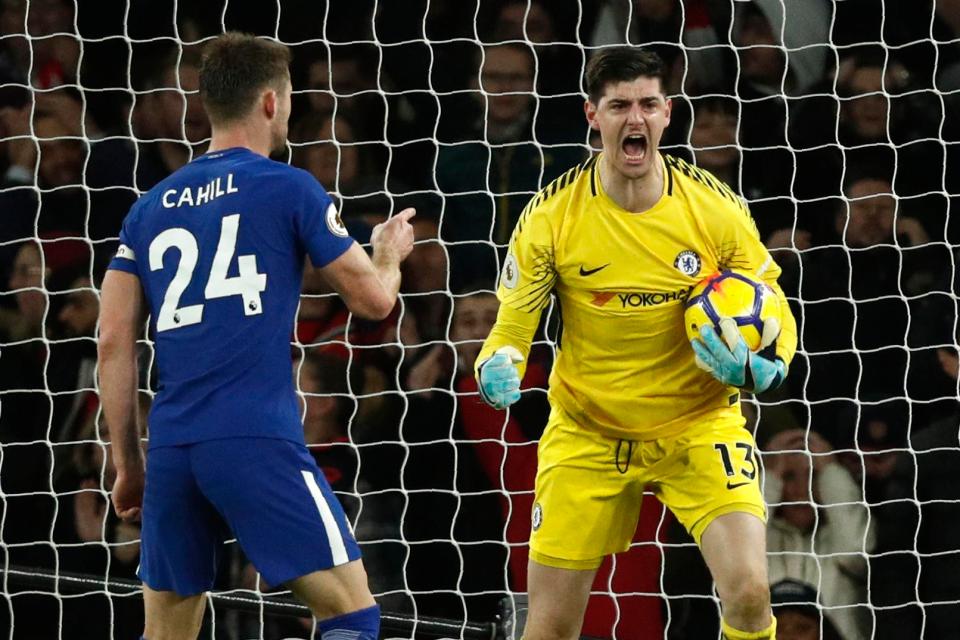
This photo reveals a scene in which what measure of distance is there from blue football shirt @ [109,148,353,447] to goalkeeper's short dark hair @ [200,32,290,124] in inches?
5.5

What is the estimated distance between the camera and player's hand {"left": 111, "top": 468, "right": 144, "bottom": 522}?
353 centimetres

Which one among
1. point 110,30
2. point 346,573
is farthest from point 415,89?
point 346,573

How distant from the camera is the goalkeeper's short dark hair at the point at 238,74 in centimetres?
353

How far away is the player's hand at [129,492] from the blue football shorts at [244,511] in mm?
91

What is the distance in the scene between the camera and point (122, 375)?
3.48 metres

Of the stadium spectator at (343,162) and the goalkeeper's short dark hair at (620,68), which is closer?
the goalkeeper's short dark hair at (620,68)

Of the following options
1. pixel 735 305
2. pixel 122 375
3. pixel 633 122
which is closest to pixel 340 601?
pixel 122 375

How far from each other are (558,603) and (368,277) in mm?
1177

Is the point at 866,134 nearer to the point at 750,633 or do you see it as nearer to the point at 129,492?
the point at 750,633

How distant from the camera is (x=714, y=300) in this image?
3.95 m

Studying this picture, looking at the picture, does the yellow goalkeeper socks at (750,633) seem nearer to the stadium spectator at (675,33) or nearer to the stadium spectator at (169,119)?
the stadium spectator at (675,33)

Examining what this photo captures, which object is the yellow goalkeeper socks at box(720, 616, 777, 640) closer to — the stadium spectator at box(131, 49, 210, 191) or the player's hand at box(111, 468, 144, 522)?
the player's hand at box(111, 468, 144, 522)

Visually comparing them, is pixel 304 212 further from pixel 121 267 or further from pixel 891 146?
pixel 891 146

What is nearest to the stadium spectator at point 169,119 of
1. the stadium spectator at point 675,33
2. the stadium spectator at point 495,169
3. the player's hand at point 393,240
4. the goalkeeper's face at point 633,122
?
the stadium spectator at point 495,169
